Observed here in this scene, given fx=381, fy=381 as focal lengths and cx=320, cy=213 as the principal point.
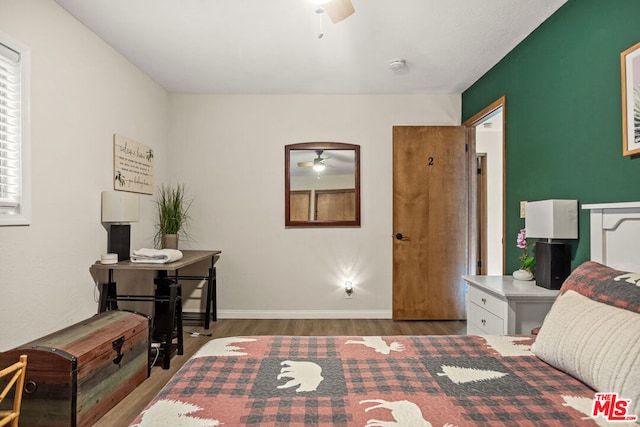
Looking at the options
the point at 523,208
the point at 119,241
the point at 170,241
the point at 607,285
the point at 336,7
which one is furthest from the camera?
the point at 170,241

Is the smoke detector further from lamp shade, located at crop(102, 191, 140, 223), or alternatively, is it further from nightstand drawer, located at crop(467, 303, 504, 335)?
lamp shade, located at crop(102, 191, 140, 223)

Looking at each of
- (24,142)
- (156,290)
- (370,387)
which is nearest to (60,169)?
(24,142)

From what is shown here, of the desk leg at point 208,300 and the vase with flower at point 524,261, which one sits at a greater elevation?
the vase with flower at point 524,261

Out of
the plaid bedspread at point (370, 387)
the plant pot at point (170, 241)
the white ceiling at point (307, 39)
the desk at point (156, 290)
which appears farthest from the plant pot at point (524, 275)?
the plant pot at point (170, 241)

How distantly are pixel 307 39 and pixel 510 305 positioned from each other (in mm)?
2465

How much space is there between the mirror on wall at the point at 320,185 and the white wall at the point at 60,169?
187 centimetres

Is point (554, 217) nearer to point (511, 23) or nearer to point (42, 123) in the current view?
point (511, 23)

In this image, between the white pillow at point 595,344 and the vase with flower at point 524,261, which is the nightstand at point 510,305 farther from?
the white pillow at point 595,344

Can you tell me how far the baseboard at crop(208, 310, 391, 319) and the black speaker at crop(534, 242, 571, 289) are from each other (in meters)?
2.26

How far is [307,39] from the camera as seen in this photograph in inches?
121

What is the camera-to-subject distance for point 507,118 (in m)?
3.34

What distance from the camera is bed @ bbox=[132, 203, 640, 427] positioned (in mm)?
1110

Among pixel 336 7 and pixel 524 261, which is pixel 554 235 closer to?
pixel 524 261

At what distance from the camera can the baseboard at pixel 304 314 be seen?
177 inches
